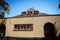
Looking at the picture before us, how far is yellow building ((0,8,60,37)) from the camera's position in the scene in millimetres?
21719

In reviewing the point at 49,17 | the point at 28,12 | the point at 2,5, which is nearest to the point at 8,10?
the point at 2,5

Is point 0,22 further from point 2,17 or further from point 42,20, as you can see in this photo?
point 42,20

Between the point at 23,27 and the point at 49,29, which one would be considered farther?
the point at 23,27

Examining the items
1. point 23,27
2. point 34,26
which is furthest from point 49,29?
point 23,27

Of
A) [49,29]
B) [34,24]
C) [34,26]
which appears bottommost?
[49,29]

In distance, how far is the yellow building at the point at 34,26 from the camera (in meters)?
21.7

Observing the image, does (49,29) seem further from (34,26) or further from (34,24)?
(34,24)

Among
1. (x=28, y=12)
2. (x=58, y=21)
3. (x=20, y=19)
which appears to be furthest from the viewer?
(x=28, y=12)

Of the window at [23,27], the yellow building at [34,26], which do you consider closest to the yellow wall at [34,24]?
the yellow building at [34,26]

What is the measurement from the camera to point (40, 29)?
21.8 m

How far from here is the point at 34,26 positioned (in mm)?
22281

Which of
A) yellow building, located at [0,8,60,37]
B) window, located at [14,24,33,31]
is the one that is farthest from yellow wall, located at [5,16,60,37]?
window, located at [14,24,33,31]

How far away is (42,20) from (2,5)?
7942 mm

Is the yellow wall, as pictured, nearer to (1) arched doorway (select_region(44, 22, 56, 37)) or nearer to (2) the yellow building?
(2) the yellow building
